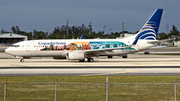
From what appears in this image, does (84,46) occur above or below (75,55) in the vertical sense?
above

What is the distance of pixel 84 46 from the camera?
43.0 metres

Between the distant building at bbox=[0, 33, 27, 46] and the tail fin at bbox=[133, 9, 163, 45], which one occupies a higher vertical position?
the distant building at bbox=[0, 33, 27, 46]

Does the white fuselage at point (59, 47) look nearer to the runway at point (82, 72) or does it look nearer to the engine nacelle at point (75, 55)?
the engine nacelle at point (75, 55)

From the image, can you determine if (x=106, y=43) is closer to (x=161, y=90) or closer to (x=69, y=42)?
(x=69, y=42)

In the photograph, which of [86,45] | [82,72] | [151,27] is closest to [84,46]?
[86,45]

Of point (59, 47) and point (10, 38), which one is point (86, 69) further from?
point (10, 38)

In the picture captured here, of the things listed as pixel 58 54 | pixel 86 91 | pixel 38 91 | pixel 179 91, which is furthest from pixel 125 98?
pixel 58 54

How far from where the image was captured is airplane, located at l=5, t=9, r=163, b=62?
4125 cm

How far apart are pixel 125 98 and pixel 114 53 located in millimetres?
31213

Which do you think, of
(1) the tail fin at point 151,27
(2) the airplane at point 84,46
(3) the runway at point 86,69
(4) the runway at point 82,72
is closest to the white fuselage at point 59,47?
(2) the airplane at point 84,46

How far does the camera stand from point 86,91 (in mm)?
14305

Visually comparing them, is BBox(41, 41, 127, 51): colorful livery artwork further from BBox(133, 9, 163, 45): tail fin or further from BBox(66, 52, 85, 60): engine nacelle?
BBox(133, 9, 163, 45): tail fin

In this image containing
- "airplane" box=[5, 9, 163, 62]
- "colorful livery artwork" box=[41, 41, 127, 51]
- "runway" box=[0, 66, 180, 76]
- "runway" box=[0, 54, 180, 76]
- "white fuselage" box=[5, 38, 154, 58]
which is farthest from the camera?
"colorful livery artwork" box=[41, 41, 127, 51]

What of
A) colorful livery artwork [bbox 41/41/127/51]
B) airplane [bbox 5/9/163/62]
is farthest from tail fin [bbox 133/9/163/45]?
colorful livery artwork [bbox 41/41/127/51]
